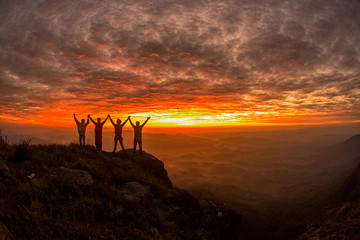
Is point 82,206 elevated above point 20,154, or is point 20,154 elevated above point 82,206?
point 20,154

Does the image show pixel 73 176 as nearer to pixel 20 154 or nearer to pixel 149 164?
pixel 20 154

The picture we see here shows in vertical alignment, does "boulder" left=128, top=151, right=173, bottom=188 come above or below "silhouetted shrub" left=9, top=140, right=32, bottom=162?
below

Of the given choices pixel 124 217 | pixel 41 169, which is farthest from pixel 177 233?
pixel 41 169

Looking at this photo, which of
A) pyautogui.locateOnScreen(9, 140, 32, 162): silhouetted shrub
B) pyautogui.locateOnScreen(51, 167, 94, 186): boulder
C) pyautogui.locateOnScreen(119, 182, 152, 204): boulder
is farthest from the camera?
pyautogui.locateOnScreen(9, 140, 32, 162): silhouetted shrub

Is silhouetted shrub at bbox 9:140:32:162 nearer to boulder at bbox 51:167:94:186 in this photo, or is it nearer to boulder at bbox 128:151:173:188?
boulder at bbox 51:167:94:186

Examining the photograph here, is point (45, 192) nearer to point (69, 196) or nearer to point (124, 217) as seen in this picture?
point (69, 196)

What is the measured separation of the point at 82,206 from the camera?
203 inches

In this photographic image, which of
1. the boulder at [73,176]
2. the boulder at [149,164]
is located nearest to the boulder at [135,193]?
the boulder at [73,176]

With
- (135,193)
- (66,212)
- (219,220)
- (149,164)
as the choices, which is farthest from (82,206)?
(149,164)

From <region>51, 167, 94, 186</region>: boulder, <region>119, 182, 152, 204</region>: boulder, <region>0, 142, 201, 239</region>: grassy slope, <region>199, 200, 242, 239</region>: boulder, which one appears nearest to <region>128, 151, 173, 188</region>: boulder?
<region>199, 200, 242, 239</region>: boulder

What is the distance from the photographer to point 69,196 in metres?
5.46

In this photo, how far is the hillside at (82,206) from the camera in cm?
396

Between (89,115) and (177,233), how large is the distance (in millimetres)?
11393

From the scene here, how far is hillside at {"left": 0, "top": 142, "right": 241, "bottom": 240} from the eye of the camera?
396cm
